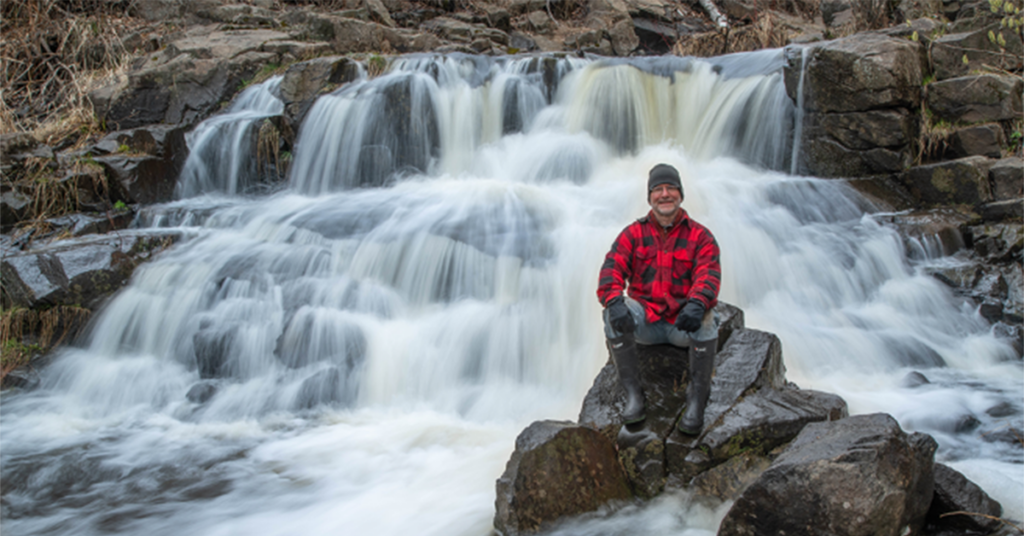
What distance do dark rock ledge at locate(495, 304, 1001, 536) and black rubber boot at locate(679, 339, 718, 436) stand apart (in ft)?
0.26

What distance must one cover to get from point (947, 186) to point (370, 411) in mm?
6928

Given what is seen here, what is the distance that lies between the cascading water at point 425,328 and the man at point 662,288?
2.14 feet

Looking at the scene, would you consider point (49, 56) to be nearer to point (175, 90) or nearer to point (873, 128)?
point (175, 90)

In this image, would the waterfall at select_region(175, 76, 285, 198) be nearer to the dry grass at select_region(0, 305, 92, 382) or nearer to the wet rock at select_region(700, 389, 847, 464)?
the dry grass at select_region(0, 305, 92, 382)

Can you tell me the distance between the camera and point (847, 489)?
267 cm

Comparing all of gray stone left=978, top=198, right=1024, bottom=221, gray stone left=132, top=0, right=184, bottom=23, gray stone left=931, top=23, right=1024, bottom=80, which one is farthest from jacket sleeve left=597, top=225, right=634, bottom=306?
gray stone left=132, top=0, right=184, bottom=23

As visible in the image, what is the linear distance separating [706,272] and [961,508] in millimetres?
1587

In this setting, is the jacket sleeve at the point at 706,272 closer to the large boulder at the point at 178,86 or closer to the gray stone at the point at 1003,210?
the gray stone at the point at 1003,210

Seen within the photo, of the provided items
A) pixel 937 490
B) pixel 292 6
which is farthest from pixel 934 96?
pixel 292 6

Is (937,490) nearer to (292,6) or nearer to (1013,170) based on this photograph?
(1013,170)

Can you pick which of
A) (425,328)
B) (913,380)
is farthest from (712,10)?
(425,328)

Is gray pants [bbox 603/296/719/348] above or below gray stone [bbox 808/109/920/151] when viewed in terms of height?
below

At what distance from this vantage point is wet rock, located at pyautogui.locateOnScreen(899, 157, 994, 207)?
23.7ft

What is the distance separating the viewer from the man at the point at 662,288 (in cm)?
350
